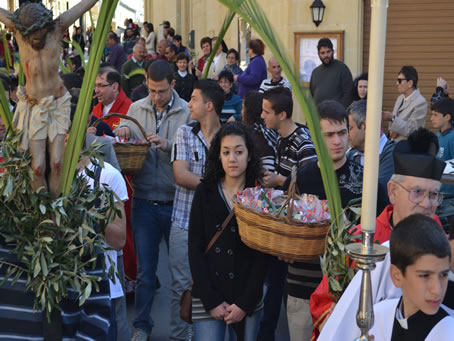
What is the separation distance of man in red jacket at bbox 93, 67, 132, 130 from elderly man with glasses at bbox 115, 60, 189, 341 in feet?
2.92

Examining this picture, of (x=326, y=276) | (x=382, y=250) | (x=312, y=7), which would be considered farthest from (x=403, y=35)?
(x=382, y=250)

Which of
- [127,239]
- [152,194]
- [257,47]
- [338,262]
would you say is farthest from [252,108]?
[257,47]

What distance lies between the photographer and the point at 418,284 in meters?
2.52

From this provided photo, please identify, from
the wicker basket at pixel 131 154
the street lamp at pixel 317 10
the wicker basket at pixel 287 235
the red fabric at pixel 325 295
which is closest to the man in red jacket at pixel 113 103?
the wicker basket at pixel 131 154

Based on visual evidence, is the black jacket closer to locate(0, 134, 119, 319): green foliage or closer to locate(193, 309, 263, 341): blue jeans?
locate(193, 309, 263, 341): blue jeans

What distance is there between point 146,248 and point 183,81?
6613mm

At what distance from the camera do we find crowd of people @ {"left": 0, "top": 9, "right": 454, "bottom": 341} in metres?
2.62

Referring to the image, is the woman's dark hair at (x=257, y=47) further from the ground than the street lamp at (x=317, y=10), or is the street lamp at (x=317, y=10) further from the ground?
the street lamp at (x=317, y=10)

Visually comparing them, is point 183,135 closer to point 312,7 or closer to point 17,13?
point 17,13

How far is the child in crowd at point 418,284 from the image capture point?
251 cm

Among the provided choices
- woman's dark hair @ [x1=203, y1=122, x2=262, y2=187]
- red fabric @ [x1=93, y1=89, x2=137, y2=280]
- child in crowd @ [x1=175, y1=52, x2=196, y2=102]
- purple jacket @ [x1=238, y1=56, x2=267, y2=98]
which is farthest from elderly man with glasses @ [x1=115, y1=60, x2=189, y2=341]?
child in crowd @ [x1=175, y1=52, x2=196, y2=102]

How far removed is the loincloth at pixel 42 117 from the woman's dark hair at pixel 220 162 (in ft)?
6.26

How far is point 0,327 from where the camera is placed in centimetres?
281

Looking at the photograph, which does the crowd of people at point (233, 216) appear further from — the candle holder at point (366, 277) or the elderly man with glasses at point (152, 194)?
the candle holder at point (366, 277)
